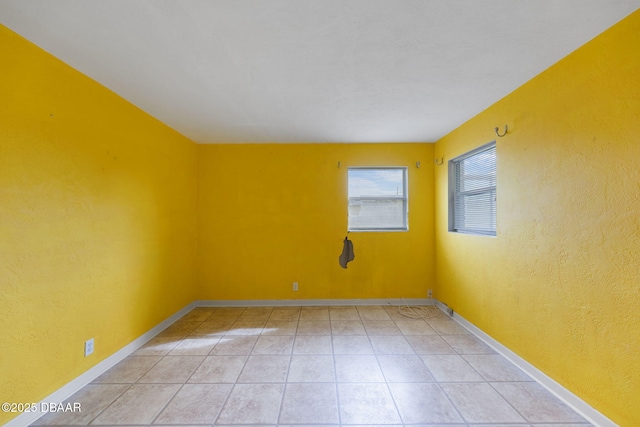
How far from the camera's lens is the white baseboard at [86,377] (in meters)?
1.63

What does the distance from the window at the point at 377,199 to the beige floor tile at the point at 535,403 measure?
227cm

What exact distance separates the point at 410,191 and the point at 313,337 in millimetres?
2388

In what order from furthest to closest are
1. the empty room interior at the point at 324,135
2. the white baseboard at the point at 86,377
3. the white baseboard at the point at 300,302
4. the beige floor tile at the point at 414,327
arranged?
the white baseboard at the point at 300,302 → the beige floor tile at the point at 414,327 → the white baseboard at the point at 86,377 → the empty room interior at the point at 324,135

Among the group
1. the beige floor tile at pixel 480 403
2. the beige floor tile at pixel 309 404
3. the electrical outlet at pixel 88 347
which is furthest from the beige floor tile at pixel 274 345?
the beige floor tile at pixel 480 403

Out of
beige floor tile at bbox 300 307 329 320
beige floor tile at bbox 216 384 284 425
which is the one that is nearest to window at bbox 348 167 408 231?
beige floor tile at bbox 300 307 329 320

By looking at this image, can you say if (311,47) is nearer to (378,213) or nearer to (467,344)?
(378,213)

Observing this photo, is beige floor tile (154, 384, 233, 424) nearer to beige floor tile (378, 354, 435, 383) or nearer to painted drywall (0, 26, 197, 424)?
painted drywall (0, 26, 197, 424)

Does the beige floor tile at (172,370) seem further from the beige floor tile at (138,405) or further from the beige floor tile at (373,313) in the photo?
the beige floor tile at (373,313)

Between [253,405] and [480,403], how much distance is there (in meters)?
1.55

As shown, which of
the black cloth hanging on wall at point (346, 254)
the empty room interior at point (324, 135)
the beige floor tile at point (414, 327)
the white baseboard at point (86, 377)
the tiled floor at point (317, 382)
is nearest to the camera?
the empty room interior at point (324, 135)

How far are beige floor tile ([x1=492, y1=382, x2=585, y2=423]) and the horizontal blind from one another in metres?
1.35

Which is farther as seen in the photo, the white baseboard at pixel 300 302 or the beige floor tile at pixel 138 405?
the white baseboard at pixel 300 302

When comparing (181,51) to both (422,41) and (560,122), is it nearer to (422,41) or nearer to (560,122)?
(422,41)

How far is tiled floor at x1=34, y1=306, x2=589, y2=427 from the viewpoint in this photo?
1729 mm
